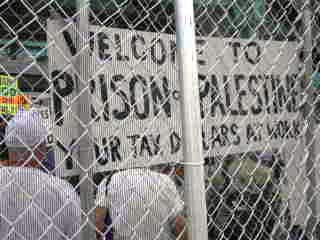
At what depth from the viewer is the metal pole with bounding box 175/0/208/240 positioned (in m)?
0.83

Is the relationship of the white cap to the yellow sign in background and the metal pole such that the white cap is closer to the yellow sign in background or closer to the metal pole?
the yellow sign in background

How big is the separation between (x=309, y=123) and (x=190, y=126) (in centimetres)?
84

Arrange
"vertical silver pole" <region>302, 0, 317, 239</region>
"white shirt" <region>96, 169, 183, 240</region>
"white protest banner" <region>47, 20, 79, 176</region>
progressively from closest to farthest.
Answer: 1. "white protest banner" <region>47, 20, 79, 176</region>
2. "white shirt" <region>96, 169, 183, 240</region>
3. "vertical silver pole" <region>302, 0, 317, 239</region>

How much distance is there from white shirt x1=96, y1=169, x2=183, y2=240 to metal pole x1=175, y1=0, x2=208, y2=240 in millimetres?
242

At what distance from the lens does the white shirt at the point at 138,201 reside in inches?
42.6

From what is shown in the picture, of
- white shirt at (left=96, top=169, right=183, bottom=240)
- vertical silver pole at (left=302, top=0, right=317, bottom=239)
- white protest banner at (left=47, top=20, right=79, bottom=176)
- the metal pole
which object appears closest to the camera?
the metal pole

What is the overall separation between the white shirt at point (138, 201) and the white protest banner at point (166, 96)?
0.07 metres

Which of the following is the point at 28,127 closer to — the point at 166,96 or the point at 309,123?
the point at 166,96

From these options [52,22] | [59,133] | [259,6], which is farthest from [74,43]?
[259,6]

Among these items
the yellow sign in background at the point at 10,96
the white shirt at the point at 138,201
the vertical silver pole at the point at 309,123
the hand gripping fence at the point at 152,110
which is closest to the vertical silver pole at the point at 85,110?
the hand gripping fence at the point at 152,110

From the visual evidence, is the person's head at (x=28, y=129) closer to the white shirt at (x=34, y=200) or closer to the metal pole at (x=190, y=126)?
the white shirt at (x=34, y=200)

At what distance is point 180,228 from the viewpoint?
1.36m

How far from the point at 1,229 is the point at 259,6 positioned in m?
1.39

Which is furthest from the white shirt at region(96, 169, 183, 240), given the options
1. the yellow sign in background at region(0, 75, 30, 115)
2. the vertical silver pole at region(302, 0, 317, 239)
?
the vertical silver pole at region(302, 0, 317, 239)
